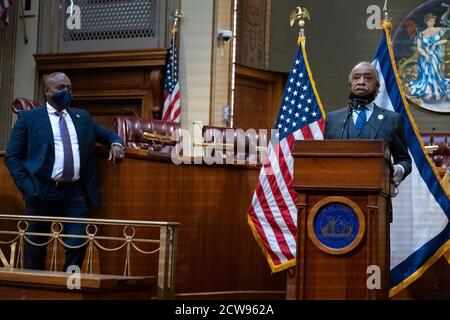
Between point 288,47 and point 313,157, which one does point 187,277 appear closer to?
point 313,157

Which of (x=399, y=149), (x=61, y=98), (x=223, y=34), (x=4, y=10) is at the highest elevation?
(x=4, y=10)

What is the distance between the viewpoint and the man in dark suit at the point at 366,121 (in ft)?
14.9

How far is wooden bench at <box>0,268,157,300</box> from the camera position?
416cm

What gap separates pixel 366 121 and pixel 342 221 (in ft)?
2.73

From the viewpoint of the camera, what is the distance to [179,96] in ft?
29.3

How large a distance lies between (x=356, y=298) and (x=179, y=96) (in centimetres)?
538

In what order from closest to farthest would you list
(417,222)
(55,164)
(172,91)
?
(55,164), (417,222), (172,91)

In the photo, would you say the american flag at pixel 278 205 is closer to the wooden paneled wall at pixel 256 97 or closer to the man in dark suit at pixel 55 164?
the man in dark suit at pixel 55 164

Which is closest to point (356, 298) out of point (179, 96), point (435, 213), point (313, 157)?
point (313, 157)

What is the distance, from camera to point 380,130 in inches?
180

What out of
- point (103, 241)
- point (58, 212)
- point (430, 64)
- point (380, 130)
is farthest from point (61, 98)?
point (430, 64)

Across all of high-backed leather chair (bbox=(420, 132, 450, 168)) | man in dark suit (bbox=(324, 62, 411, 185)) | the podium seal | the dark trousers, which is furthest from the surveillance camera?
the podium seal

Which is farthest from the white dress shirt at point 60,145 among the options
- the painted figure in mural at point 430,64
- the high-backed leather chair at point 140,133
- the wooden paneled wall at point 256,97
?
the painted figure in mural at point 430,64

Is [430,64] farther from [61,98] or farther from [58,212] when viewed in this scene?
[58,212]
